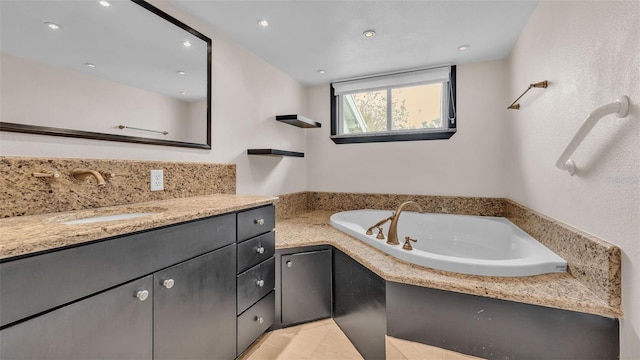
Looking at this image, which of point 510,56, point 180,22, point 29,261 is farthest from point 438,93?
point 29,261

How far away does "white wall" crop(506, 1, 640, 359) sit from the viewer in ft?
2.93

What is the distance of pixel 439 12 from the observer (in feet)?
5.74

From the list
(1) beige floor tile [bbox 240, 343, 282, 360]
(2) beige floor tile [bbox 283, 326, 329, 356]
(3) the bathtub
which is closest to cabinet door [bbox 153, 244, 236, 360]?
(1) beige floor tile [bbox 240, 343, 282, 360]

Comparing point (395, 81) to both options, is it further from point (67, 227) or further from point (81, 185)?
point (67, 227)

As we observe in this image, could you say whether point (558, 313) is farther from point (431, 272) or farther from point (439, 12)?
point (439, 12)

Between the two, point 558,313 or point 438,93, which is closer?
point 558,313

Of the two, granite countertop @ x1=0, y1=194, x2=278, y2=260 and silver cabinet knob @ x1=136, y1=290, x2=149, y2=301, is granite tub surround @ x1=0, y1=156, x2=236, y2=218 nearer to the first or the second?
granite countertop @ x1=0, y1=194, x2=278, y2=260

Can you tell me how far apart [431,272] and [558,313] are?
1.56 ft

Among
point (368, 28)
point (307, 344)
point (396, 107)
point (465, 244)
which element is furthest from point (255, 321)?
point (396, 107)

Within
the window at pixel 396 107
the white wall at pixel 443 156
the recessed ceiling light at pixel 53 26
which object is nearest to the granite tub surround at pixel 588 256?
the white wall at pixel 443 156

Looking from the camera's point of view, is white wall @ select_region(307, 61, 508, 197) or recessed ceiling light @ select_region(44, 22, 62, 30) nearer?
recessed ceiling light @ select_region(44, 22, 62, 30)

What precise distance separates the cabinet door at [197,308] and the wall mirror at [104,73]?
81cm

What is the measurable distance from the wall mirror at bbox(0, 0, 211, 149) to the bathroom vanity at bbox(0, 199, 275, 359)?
0.67 meters

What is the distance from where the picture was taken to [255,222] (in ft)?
5.13
